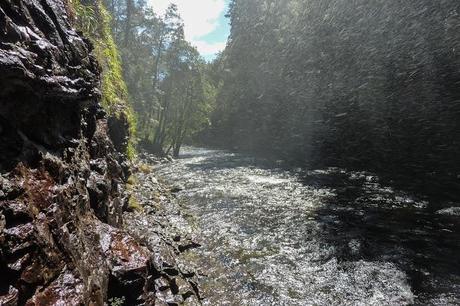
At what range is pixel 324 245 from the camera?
14.7 meters

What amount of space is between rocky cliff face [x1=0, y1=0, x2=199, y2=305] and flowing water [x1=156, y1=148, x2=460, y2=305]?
4541 mm

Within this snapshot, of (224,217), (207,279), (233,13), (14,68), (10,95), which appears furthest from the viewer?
(233,13)

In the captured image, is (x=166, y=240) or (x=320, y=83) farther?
(x=320, y=83)

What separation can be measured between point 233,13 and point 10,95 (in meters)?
76.1

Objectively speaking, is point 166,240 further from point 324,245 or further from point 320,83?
point 320,83

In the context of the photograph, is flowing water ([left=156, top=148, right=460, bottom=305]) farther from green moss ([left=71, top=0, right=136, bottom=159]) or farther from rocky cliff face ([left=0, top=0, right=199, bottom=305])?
green moss ([left=71, top=0, right=136, bottom=159])

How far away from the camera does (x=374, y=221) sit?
17.3m

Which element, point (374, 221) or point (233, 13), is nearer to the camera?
point (374, 221)

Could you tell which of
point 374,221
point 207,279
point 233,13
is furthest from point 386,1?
point 233,13

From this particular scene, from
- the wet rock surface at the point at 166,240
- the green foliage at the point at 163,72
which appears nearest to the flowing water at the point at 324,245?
the wet rock surface at the point at 166,240

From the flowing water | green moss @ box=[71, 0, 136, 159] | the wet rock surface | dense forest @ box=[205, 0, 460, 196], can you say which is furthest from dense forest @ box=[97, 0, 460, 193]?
green moss @ box=[71, 0, 136, 159]

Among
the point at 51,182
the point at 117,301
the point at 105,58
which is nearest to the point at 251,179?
the point at 105,58

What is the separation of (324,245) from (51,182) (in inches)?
467

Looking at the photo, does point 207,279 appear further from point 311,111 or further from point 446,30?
point 311,111
